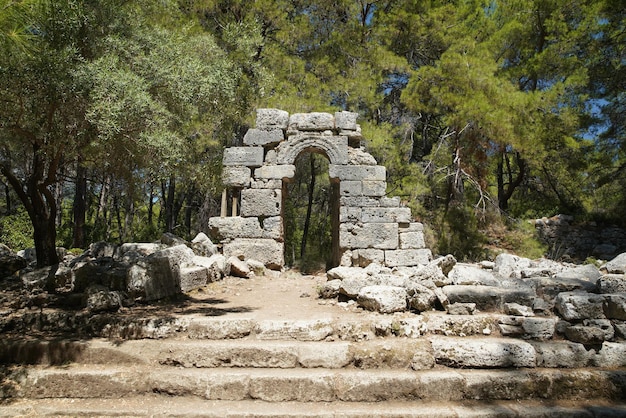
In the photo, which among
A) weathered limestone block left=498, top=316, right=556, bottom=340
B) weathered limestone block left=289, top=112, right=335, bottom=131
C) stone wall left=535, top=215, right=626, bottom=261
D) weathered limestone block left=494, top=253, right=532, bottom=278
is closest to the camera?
weathered limestone block left=498, top=316, right=556, bottom=340

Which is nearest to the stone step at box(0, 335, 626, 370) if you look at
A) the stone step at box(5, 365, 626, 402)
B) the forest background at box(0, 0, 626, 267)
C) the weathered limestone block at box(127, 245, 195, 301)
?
the stone step at box(5, 365, 626, 402)

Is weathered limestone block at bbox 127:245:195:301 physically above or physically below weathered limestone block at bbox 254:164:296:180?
below

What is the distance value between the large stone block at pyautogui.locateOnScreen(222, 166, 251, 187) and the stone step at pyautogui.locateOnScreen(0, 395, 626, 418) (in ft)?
21.1

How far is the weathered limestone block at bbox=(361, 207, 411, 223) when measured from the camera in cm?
1013

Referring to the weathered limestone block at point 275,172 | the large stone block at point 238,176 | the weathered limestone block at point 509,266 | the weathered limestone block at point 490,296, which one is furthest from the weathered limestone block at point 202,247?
the weathered limestone block at point 509,266

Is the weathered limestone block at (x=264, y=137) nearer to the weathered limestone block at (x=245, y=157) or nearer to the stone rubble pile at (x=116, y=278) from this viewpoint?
the weathered limestone block at (x=245, y=157)

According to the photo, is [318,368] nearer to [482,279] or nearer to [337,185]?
[482,279]

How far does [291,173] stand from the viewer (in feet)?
33.8

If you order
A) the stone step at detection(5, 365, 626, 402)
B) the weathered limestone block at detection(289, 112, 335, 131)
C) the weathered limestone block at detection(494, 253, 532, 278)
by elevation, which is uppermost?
the weathered limestone block at detection(289, 112, 335, 131)

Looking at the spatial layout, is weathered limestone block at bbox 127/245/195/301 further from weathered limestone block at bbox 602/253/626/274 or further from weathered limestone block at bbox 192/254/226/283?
weathered limestone block at bbox 602/253/626/274

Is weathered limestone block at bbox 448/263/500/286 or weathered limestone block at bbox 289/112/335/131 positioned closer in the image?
weathered limestone block at bbox 448/263/500/286

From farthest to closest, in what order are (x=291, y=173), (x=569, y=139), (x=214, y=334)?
(x=569, y=139) → (x=291, y=173) → (x=214, y=334)

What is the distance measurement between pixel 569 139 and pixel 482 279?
10126 mm

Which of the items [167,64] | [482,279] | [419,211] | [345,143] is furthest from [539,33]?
[167,64]
